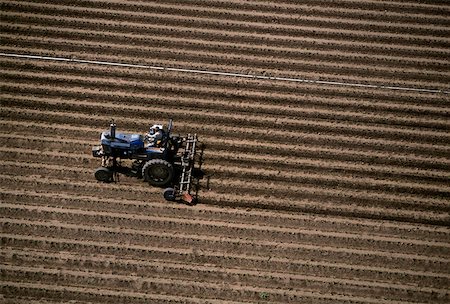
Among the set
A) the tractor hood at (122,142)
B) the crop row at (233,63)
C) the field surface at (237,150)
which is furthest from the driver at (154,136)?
the crop row at (233,63)

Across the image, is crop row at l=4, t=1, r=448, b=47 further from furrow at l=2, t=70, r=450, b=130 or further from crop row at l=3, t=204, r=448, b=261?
crop row at l=3, t=204, r=448, b=261

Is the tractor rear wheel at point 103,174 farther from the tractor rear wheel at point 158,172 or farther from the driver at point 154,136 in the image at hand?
the driver at point 154,136

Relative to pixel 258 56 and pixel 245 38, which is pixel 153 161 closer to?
pixel 258 56

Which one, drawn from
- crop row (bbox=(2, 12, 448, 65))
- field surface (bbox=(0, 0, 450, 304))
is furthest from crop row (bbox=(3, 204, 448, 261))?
crop row (bbox=(2, 12, 448, 65))

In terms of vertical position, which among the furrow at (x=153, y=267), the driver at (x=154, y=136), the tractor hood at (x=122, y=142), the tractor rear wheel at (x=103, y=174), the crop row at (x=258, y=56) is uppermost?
the crop row at (x=258, y=56)

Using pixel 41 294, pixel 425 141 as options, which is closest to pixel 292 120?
pixel 425 141

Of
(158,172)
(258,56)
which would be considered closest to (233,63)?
(258,56)
